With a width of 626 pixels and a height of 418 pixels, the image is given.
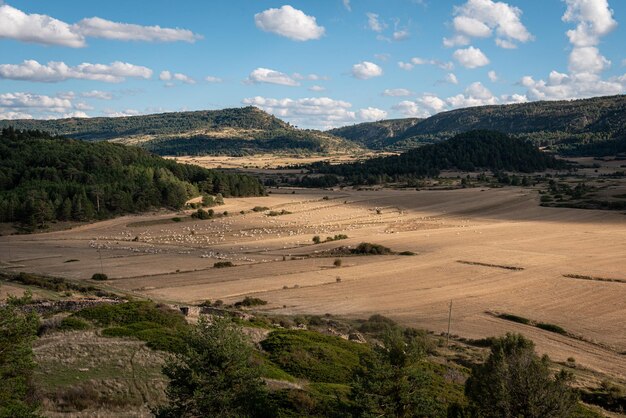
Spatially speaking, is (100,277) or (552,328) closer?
(552,328)

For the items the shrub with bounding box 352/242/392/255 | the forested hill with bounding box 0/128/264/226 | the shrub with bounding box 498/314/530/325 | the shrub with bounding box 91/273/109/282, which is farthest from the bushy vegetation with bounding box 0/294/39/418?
the forested hill with bounding box 0/128/264/226

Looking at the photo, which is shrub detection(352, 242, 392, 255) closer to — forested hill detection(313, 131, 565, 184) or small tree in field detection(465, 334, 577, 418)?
small tree in field detection(465, 334, 577, 418)

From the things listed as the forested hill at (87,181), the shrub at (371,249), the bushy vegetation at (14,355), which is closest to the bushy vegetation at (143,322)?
the bushy vegetation at (14,355)

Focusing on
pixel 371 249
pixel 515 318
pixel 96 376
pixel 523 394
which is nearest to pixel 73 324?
pixel 96 376

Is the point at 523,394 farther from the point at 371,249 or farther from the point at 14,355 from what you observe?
the point at 371,249

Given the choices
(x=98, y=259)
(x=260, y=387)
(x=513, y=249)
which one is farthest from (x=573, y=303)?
(x=98, y=259)

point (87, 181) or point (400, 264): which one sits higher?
point (87, 181)

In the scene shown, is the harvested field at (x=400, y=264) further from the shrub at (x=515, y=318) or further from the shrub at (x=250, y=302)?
the shrub at (x=250, y=302)
